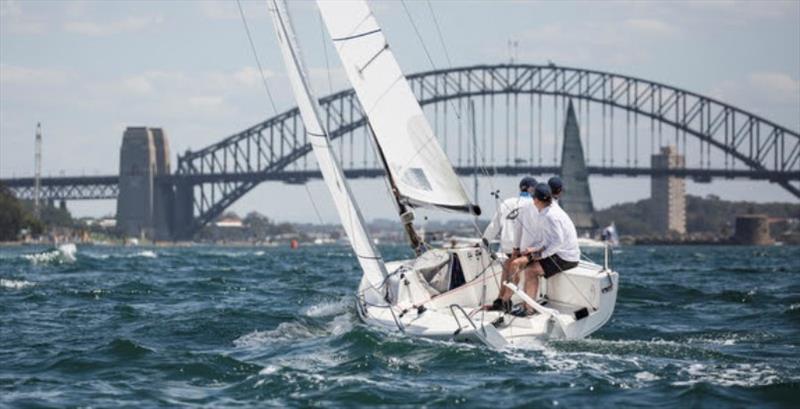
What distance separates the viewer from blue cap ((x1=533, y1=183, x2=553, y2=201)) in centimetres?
1480

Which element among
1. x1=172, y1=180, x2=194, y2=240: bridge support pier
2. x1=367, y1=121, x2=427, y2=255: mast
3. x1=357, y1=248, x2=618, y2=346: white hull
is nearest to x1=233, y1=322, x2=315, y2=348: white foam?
x1=357, y1=248, x2=618, y2=346: white hull

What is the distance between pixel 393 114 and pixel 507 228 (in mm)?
1949

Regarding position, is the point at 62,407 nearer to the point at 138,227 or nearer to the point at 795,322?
the point at 795,322

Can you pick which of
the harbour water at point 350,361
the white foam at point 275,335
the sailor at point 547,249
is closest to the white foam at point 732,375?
the harbour water at point 350,361

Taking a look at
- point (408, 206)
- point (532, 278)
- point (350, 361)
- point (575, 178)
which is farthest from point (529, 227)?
point (575, 178)

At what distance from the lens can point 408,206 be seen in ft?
54.3

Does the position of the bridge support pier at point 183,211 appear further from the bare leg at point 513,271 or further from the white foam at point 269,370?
the white foam at point 269,370

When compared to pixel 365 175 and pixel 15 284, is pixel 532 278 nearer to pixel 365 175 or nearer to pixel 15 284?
pixel 15 284

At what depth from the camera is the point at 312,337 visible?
54.1 feet

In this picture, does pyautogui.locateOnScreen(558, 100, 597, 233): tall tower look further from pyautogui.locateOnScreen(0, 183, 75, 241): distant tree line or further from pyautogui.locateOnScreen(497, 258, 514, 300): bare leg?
pyautogui.locateOnScreen(497, 258, 514, 300): bare leg

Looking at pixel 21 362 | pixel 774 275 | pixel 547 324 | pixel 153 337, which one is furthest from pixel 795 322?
pixel 774 275

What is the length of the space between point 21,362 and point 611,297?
6082 mm

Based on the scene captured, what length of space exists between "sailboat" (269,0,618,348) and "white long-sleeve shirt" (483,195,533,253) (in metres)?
0.29

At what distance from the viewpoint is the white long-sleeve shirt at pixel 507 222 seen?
50.1 ft
